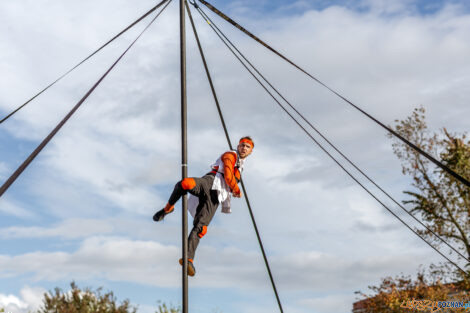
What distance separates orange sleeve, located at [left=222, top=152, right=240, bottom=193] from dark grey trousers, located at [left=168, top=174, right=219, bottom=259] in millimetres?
205

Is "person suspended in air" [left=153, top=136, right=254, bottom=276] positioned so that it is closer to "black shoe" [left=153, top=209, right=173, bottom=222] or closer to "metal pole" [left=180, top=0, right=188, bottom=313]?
"black shoe" [left=153, top=209, right=173, bottom=222]

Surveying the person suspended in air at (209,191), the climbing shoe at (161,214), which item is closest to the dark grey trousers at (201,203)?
the person suspended in air at (209,191)

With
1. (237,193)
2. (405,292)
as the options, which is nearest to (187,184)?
(237,193)

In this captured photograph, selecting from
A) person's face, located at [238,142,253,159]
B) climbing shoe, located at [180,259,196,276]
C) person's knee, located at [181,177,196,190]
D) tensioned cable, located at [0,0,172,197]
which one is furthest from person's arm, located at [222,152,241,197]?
tensioned cable, located at [0,0,172,197]

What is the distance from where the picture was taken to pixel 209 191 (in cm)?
699

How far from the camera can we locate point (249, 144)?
7465 mm

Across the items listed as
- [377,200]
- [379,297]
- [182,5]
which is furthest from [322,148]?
[379,297]

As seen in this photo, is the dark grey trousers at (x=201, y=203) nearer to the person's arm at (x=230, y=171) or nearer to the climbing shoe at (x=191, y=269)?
the climbing shoe at (x=191, y=269)

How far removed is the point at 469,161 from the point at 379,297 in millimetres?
7496

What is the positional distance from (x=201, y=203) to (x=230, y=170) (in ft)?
1.87

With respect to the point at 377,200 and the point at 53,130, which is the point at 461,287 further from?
the point at 53,130

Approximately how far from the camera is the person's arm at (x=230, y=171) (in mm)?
7086

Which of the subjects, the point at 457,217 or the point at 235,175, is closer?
the point at 235,175

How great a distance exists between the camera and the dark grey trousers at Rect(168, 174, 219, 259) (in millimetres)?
6742
